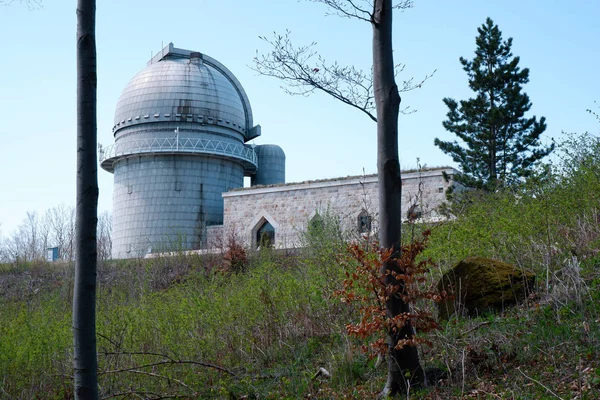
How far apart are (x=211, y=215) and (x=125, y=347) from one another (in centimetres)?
2206

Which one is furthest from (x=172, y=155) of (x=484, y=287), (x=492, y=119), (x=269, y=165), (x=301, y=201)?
(x=484, y=287)

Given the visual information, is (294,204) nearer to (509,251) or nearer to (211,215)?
(211,215)

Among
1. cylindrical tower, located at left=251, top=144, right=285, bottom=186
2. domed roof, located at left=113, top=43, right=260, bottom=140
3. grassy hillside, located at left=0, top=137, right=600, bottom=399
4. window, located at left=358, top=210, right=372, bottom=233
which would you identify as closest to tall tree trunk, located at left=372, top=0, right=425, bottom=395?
grassy hillside, located at left=0, top=137, right=600, bottom=399

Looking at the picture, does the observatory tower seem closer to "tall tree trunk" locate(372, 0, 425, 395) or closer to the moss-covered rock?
the moss-covered rock

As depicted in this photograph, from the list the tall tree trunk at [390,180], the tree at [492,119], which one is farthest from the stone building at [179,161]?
the tall tree trunk at [390,180]

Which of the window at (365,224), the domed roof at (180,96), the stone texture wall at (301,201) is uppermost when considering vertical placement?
the domed roof at (180,96)

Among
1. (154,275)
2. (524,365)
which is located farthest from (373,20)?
(154,275)

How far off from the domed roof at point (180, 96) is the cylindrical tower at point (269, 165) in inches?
78.8

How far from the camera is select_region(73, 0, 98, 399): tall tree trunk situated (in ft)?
15.5

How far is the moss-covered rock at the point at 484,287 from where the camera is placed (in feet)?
21.5

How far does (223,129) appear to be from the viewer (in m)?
29.9

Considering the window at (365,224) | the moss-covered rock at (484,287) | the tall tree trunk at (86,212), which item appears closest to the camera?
the tall tree trunk at (86,212)

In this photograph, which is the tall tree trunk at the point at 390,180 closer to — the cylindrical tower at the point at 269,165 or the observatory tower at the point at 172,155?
the observatory tower at the point at 172,155

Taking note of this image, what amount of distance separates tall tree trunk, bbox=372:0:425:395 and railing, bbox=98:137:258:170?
23.6 m
